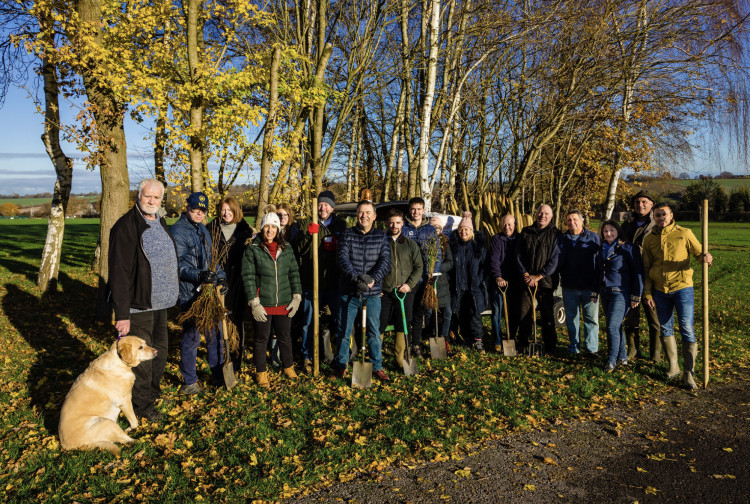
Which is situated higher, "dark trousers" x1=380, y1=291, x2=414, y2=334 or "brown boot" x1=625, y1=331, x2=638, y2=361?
"dark trousers" x1=380, y1=291, x2=414, y2=334

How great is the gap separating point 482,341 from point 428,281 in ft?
5.12

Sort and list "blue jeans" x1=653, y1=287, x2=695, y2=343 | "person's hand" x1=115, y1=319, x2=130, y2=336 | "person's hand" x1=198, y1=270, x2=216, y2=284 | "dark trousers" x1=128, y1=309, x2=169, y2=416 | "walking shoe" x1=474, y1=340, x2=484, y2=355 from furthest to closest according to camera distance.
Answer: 1. "walking shoe" x1=474, y1=340, x2=484, y2=355
2. "blue jeans" x1=653, y1=287, x2=695, y2=343
3. "person's hand" x1=198, y1=270, x2=216, y2=284
4. "dark trousers" x1=128, y1=309, x2=169, y2=416
5. "person's hand" x1=115, y1=319, x2=130, y2=336

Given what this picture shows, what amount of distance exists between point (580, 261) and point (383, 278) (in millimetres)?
2901

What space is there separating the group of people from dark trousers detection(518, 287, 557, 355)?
17 millimetres

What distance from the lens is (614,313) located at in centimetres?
628

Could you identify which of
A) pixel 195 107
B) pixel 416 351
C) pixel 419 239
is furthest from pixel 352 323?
pixel 195 107

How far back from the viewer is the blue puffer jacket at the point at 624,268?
20.4 ft

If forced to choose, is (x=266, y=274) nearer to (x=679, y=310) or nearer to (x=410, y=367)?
(x=410, y=367)

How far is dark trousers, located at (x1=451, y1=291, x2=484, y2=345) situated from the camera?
23.8 feet

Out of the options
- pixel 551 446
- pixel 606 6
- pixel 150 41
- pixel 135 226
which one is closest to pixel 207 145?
pixel 150 41

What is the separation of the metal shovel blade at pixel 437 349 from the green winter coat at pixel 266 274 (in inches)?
88.9

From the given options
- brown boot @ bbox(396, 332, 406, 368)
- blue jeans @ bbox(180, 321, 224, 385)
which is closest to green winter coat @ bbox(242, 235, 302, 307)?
blue jeans @ bbox(180, 321, 224, 385)

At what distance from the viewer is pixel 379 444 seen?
4.29 metres

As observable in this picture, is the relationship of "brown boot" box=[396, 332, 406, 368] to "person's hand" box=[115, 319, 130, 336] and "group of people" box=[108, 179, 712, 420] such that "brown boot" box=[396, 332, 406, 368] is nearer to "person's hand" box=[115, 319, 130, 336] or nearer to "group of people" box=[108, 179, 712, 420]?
"group of people" box=[108, 179, 712, 420]
